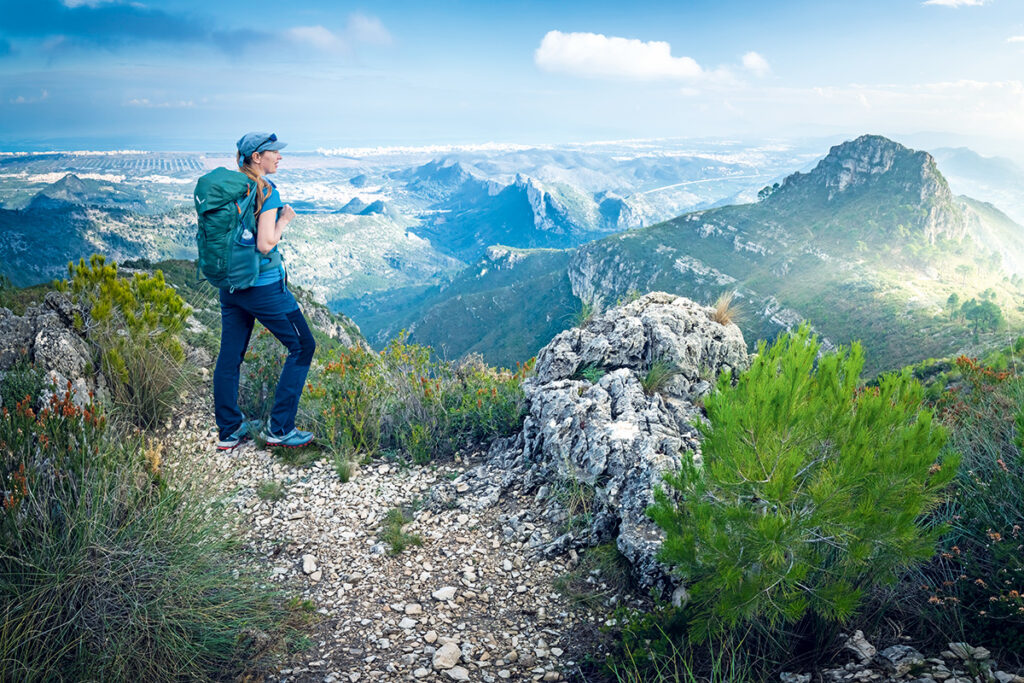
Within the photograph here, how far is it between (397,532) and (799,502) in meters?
3.12

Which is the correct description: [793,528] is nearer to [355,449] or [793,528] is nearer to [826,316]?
[355,449]

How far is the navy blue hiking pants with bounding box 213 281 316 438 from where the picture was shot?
459 centimetres

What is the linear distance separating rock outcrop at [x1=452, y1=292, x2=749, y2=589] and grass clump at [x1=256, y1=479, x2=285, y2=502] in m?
1.49

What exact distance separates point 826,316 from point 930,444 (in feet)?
249

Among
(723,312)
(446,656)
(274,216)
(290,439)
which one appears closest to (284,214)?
(274,216)

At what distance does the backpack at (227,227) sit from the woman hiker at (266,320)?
0.10 metres

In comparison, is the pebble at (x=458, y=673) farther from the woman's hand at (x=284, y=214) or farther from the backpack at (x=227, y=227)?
the woman's hand at (x=284, y=214)

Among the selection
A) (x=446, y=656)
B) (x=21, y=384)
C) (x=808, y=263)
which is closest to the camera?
(x=446, y=656)

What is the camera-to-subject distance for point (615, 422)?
4988 millimetres

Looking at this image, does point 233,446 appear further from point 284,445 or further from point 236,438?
point 284,445

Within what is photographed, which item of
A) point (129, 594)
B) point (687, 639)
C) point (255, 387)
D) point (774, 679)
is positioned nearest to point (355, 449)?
point (255, 387)

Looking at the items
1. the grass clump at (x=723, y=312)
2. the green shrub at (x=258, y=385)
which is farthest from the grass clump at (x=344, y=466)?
the grass clump at (x=723, y=312)

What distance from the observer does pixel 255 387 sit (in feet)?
20.9

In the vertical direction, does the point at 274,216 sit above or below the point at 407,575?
above
